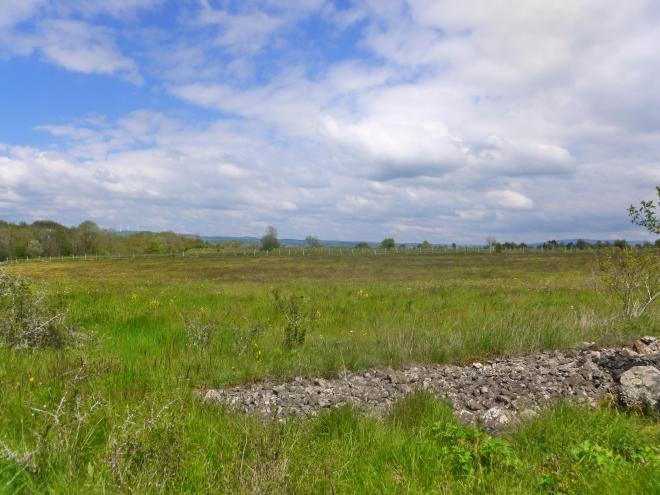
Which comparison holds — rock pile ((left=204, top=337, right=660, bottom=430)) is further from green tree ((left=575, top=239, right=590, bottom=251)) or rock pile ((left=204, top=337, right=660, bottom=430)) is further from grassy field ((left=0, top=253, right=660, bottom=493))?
green tree ((left=575, top=239, right=590, bottom=251))

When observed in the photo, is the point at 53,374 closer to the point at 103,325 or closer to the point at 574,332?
the point at 103,325

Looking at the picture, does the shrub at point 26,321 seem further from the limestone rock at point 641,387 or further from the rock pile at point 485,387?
the limestone rock at point 641,387

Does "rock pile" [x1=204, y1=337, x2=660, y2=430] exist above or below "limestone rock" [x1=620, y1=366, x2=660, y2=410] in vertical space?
below

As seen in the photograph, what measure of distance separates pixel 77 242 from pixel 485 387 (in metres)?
109

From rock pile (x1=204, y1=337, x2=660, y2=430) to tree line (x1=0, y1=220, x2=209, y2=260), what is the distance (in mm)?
97952

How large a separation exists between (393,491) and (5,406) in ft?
12.5

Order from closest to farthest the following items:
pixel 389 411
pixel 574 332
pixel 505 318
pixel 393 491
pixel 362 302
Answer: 1. pixel 393 491
2. pixel 389 411
3. pixel 574 332
4. pixel 505 318
5. pixel 362 302

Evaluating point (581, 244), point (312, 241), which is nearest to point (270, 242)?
point (312, 241)

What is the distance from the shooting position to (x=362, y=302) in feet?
44.3

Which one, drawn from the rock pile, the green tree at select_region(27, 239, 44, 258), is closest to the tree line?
the green tree at select_region(27, 239, 44, 258)

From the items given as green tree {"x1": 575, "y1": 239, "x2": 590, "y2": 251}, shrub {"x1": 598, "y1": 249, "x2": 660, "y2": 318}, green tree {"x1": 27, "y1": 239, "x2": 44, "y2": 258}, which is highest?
green tree {"x1": 575, "y1": 239, "x2": 590, "y2": 251}

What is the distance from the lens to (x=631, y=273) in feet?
34.2

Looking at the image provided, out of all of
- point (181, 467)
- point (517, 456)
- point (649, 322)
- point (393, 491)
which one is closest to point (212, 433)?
point (181, 467)

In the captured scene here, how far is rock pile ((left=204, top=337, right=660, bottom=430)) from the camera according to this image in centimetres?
473
